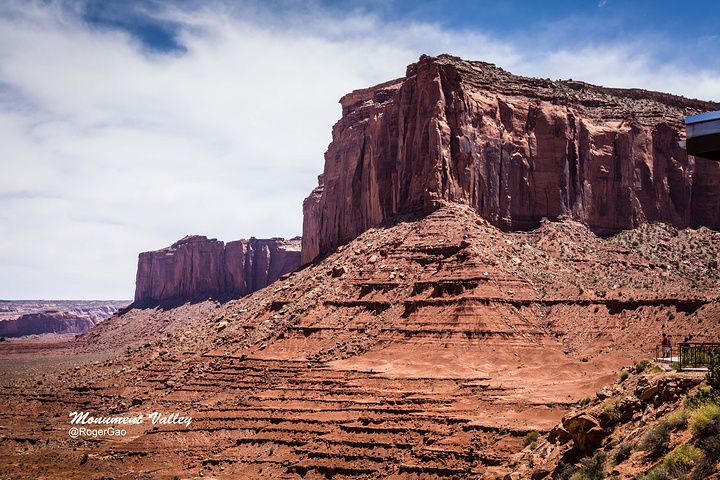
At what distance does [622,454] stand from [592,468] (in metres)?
0.87

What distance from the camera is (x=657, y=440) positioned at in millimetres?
15586

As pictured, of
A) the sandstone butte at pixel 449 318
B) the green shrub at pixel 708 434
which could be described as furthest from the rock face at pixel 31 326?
the green shrub at pixel 708 434

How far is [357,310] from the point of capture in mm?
59281

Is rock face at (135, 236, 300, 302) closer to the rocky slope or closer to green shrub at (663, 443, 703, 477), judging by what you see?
the rocky slope

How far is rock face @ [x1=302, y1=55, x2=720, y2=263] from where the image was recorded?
72625mm

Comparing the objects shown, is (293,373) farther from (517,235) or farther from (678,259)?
(678,259)

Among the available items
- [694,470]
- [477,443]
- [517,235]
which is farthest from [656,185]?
[694,470]

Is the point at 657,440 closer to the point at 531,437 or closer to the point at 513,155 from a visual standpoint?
the point at 531,437

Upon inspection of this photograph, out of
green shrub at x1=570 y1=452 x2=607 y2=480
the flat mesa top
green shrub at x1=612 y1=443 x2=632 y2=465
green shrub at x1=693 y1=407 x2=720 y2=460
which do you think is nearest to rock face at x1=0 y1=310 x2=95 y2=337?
green shrub at x1=570 y1=452 x2=607 y2=480

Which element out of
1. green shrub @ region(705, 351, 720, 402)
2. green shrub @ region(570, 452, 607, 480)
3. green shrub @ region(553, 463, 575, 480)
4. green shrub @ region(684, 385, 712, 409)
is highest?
green shrub @ region(705, 351, 720, 402)

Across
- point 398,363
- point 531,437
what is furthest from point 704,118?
point 398,363

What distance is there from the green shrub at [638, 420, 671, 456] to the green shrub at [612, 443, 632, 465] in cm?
60

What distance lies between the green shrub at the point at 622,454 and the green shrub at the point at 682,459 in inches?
95.0

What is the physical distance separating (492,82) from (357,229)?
24353 mm
